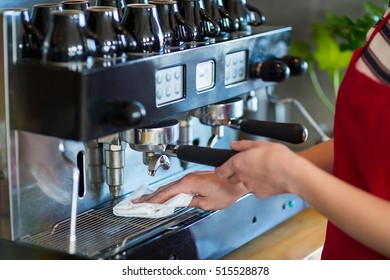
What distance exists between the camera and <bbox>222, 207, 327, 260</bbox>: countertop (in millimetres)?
1419

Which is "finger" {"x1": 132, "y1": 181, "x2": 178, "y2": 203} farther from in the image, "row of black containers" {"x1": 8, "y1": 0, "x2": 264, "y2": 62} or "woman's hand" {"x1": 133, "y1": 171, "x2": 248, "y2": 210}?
"row of black containers" {"x1": 8, "y1": 0, "x2": 264, "y2": 62}

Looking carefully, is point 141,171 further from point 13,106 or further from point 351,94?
point 351,94

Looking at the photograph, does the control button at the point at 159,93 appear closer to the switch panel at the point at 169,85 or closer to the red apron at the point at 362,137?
the switch panel at the point at 169,85

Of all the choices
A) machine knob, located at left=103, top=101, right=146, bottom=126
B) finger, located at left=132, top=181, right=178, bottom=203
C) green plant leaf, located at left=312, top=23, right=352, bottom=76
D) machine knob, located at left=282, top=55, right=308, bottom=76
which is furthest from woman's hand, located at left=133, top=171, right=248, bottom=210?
green plant leaf, located at left=312, top=23, right=352, bottom=76

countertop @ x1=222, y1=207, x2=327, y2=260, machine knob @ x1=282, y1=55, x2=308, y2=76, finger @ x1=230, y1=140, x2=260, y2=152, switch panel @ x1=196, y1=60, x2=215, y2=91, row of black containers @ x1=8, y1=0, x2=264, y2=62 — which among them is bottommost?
countertop @ x1=222, y1=207, x2=327, y2=260

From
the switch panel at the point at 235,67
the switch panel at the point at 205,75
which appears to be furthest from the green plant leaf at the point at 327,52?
the switch panel at the point at 205,75

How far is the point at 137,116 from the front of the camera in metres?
1.09

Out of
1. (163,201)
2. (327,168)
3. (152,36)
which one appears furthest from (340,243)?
(152,36)

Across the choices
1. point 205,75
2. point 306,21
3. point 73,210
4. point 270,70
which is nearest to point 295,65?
point 270,70

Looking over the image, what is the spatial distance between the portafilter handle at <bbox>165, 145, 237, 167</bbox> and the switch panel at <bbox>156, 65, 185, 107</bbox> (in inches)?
3.2

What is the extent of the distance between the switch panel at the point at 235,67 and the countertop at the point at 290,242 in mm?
296

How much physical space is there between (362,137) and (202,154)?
24 centimetres

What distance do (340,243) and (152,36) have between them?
40 centimetres

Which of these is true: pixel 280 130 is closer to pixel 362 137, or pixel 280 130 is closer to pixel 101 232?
pixel 362 137
